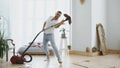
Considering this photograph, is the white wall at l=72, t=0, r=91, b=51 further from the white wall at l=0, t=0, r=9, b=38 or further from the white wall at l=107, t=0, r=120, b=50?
the white wall at l=0, t=0, r=9, b=38

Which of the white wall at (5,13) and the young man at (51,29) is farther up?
the white wall at (5,13)

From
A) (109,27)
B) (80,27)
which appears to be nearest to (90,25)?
(80,27)

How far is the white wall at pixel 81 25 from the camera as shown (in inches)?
263

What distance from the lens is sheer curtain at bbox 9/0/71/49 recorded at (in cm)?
709

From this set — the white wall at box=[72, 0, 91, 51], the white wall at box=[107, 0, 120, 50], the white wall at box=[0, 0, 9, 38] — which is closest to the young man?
the white wall at box=[72, 0, 91, 51]

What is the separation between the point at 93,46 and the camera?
22.2ft

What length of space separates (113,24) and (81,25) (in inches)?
48.0

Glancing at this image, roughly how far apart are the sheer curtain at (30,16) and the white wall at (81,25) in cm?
24

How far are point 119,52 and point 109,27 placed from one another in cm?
92

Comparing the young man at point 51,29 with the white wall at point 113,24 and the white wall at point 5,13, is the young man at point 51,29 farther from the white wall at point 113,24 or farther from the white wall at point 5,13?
the white wall at point 113,24

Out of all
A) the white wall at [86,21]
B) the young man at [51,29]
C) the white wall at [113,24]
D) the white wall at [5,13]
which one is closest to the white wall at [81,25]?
the white wall at [86,21]

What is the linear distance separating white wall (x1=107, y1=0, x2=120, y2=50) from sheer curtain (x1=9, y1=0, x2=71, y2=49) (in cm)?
143

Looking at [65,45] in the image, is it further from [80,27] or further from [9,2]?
[9,2]

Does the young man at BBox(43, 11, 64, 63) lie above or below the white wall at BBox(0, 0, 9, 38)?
below
